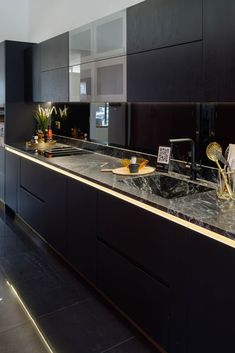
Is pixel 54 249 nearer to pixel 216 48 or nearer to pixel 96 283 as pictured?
pixel 96 283

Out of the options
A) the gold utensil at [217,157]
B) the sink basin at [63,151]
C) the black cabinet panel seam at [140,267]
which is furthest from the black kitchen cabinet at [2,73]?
the gold utensil at [217,157]

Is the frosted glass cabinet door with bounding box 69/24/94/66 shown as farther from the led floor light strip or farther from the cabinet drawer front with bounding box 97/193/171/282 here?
the led floor light strip

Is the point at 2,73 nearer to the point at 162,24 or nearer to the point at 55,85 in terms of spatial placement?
the point at 55,85

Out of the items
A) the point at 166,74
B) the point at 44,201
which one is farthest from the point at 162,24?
the point at 44,201

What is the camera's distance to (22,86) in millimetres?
4402

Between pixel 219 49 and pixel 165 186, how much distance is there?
3.30ft

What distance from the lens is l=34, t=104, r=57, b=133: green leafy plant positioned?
4395 millimetres

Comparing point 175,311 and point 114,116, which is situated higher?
point 114,116

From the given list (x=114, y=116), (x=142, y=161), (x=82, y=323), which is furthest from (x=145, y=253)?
(x=114, y=116)

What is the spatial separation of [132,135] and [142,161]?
1.43 feet

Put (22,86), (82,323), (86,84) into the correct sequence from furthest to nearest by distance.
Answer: (22,86)
(86,84)
(82,323)

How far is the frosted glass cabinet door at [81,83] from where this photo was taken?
3.06 metres

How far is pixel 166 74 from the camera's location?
88.1 inches

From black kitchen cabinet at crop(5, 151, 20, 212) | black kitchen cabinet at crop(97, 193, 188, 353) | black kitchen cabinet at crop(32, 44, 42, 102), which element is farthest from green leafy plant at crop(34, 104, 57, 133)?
black kitchen cabinet at crop(97, 193, 188, 353)
